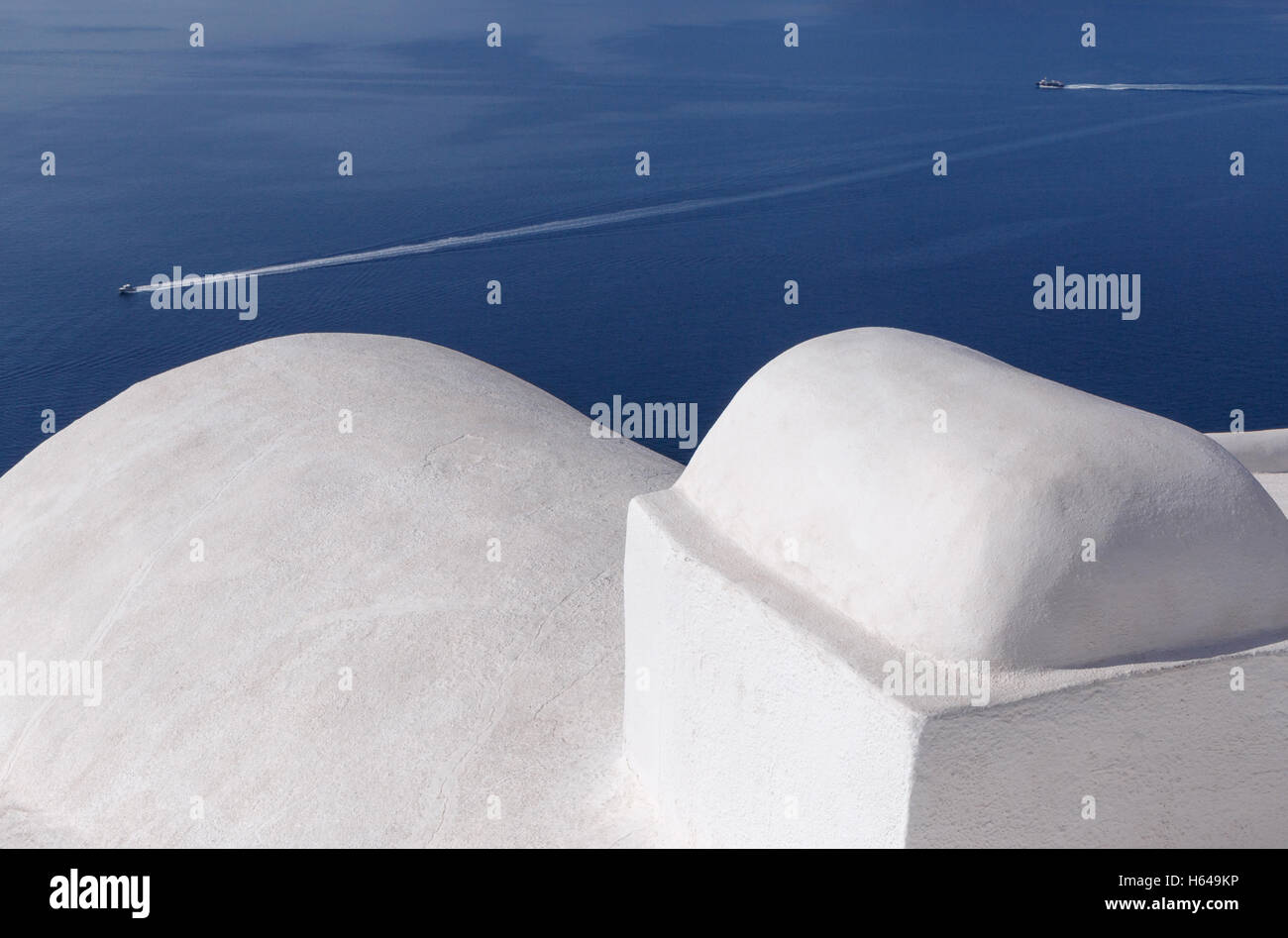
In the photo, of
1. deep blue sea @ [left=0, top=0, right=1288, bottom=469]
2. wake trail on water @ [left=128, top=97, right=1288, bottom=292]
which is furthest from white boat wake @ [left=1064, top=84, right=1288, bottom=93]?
wake trail on water @ [left=128, top=97, right=1288, bottom=292]

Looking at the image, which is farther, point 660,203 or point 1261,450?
point 660,203

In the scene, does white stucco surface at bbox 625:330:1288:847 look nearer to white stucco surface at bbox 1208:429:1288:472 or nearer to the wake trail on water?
white stucco surface at bbox 1208:429:1288:472

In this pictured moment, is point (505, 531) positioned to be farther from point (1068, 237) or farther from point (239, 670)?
point (1068, 237)

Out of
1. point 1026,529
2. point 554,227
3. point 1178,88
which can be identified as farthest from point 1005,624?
point 1178,88

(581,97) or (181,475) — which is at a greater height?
(581,97)

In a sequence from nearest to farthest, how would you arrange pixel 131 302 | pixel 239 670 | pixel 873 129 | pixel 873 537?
1. pixel 873 537
2. pixel 239 670
3. pixel 131 302
4. pixel 873 129

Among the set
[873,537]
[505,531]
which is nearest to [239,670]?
[505,531]

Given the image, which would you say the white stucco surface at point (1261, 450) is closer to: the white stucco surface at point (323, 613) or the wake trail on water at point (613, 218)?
the white stucco surface at point (323, 613)

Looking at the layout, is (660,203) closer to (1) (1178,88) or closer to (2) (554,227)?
(2) (554,227)
